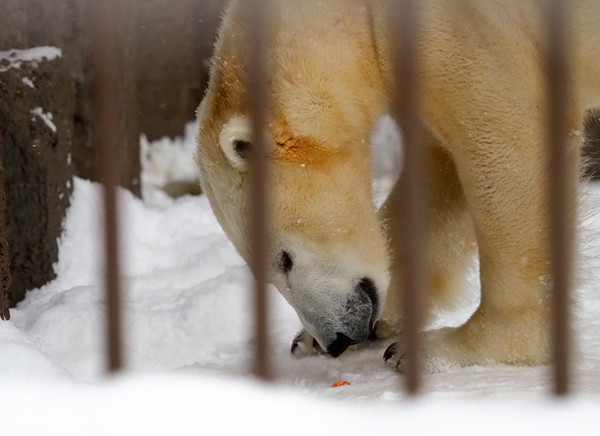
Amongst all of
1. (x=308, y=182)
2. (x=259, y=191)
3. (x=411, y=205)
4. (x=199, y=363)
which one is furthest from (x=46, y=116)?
(x=411, y=205)

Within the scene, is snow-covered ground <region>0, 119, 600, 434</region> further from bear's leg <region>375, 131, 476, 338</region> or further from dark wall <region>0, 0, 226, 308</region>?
dark wall <region>0, 0, 226, 308</region>

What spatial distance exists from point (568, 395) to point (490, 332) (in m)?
0.82

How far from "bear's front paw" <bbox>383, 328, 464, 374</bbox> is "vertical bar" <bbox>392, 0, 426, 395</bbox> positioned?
0.62 metres

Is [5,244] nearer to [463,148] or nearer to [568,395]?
[463,148]

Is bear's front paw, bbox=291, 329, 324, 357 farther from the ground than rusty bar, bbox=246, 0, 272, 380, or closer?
closer

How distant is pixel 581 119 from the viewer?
2914 millimetres

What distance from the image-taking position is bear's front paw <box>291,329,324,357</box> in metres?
3.29

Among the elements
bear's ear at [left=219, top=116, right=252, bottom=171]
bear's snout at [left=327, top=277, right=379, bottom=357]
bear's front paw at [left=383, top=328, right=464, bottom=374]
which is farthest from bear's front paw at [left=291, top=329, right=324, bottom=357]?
bear's ear at [left=219, top=116, right=252, bottom=171]

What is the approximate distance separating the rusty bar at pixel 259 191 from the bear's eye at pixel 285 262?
70 cm

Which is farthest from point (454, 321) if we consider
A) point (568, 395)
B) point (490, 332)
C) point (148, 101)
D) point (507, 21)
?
point (148, 101)

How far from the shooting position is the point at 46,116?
4.54 meters

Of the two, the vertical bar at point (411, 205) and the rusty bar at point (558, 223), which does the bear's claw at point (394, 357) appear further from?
the rusty bar at point (558, 223)

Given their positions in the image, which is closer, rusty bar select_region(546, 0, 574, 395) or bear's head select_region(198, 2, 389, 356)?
rusty bar select_region(546, 0, 574, 395)

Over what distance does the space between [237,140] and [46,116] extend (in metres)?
1.97
